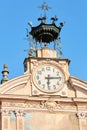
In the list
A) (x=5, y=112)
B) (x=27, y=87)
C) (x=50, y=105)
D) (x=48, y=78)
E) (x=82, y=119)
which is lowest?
(x=82, y=119)

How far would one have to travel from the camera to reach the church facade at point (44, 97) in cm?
2042

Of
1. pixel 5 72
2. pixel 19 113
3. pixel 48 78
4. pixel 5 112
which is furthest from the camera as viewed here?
pixel 5 72

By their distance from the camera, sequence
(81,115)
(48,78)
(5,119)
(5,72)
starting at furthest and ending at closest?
(5,72) < (48,78) < (81,115) < (5,119)

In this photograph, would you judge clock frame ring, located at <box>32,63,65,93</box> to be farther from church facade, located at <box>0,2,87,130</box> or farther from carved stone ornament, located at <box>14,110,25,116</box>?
carved stone ornament, located at <box>14,110,25,116</box>

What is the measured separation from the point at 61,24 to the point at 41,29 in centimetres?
90

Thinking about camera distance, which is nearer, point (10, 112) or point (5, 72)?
point (10, 112)

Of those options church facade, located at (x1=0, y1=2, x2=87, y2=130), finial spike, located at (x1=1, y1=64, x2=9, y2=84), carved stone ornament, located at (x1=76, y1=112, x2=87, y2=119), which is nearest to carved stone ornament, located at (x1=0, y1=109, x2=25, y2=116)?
church facade, located at (x1=0, y1=2, x2=87, y2=130)

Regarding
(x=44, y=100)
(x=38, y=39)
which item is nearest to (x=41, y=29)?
(x=38, y=39)

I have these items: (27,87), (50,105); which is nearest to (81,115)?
(50,105)

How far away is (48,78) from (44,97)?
90cm

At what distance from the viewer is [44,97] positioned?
2088 centimetres

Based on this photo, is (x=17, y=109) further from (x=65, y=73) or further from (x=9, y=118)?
(x=65, y=73)

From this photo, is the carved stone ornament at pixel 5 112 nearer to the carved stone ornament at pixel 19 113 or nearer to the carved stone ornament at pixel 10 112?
the carved stone ornament at pixel 10 112

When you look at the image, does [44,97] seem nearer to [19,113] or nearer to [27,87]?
[27,87]
